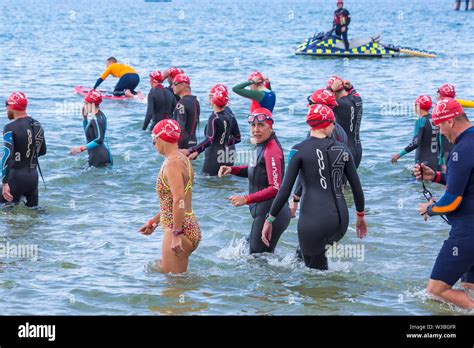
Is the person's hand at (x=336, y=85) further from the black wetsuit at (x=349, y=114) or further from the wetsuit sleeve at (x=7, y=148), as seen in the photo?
the wetsuit sleeve at (x=7, y=148)

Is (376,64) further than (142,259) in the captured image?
Yes

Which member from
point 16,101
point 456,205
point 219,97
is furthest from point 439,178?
point 16,101

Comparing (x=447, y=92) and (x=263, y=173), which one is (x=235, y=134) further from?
(x=263, y=173)

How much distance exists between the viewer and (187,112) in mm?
17266

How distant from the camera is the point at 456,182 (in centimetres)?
880

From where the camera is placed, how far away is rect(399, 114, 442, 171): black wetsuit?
619 inches

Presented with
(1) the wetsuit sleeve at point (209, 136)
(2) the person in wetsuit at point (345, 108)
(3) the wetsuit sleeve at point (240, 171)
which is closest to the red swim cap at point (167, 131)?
(3) the wetsuit sleeve at point (240, 171)

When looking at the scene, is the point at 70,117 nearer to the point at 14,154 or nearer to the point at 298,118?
the point at 298,118

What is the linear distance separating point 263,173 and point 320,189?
3.62 feet

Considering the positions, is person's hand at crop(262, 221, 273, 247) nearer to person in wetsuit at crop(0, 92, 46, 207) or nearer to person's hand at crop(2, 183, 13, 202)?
person in wetsuit at crop(0, 92, 46, 207)

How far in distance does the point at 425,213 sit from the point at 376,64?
33.9 meters

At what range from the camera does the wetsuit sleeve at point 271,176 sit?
35.0ft
